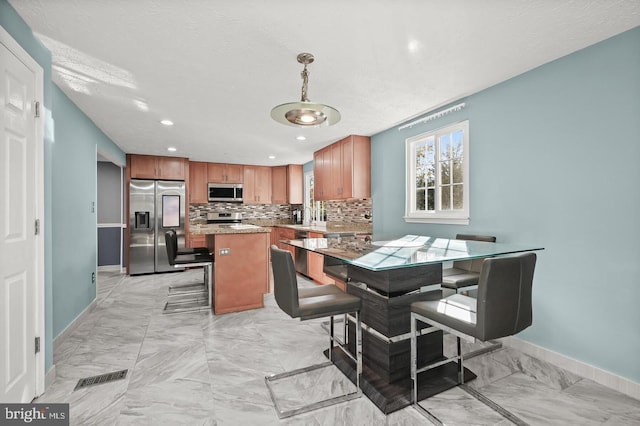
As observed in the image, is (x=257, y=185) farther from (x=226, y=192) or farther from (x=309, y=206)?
(x=309, y=206)

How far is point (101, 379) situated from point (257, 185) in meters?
5.31

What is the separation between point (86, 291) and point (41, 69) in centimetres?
253

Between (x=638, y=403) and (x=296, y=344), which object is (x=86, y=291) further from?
(x=638, y=403)

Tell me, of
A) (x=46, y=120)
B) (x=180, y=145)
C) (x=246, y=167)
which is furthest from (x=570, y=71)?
(x=246, y=167)

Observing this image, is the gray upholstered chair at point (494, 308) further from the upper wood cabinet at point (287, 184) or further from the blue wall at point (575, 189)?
the upper wood cabinet at point (287, 184)

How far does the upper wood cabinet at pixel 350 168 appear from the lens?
4.39 m

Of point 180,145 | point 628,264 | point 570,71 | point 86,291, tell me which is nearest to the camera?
point 628,264

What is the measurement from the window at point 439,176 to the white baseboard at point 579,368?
1.17 meters

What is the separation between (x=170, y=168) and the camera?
5.79 meters

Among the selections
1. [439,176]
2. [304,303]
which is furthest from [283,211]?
[304,303]

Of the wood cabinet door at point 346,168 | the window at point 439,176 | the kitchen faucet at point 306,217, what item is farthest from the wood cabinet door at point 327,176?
the kitchen faucet at point 306,217

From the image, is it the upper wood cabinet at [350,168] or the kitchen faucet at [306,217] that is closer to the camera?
the upper wood cabinet at [350,168]

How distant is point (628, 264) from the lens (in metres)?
1.89

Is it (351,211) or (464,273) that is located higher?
(351,211)
